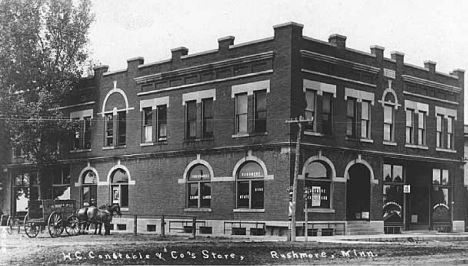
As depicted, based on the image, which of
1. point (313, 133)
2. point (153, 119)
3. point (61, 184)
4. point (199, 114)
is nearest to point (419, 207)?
point (313, 133)

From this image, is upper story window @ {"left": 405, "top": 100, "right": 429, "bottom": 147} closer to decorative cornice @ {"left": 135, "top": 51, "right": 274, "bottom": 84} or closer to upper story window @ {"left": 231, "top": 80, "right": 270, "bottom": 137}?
upper story window @ {"left": 231, "top": 80, "right": 270, "bottom": 137}

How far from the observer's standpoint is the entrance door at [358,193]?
Result: 112 feet

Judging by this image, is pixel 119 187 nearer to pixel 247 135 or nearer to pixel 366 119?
pixel 247 135

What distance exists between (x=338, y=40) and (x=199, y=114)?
795 cm

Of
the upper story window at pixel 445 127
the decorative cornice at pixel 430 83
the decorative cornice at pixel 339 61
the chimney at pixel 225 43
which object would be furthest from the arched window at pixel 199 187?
the upper story window at pixel 445 127

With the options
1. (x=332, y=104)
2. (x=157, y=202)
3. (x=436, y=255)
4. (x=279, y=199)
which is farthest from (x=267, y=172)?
(x=436, y=255)

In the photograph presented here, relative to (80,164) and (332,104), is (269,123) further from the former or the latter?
(80,164)

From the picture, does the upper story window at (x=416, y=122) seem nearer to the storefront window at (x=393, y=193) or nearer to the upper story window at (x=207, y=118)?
the storefront window at (x=393, y=193)

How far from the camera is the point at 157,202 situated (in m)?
36.8

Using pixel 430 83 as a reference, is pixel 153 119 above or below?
below

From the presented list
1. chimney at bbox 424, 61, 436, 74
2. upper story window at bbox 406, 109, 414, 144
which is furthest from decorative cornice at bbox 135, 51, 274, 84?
chimney at bbox 424, 61, 436, 74

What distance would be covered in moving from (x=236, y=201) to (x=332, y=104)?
6652 mm

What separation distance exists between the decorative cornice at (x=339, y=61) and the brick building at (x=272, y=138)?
0.07m

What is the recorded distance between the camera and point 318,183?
32125 mm
